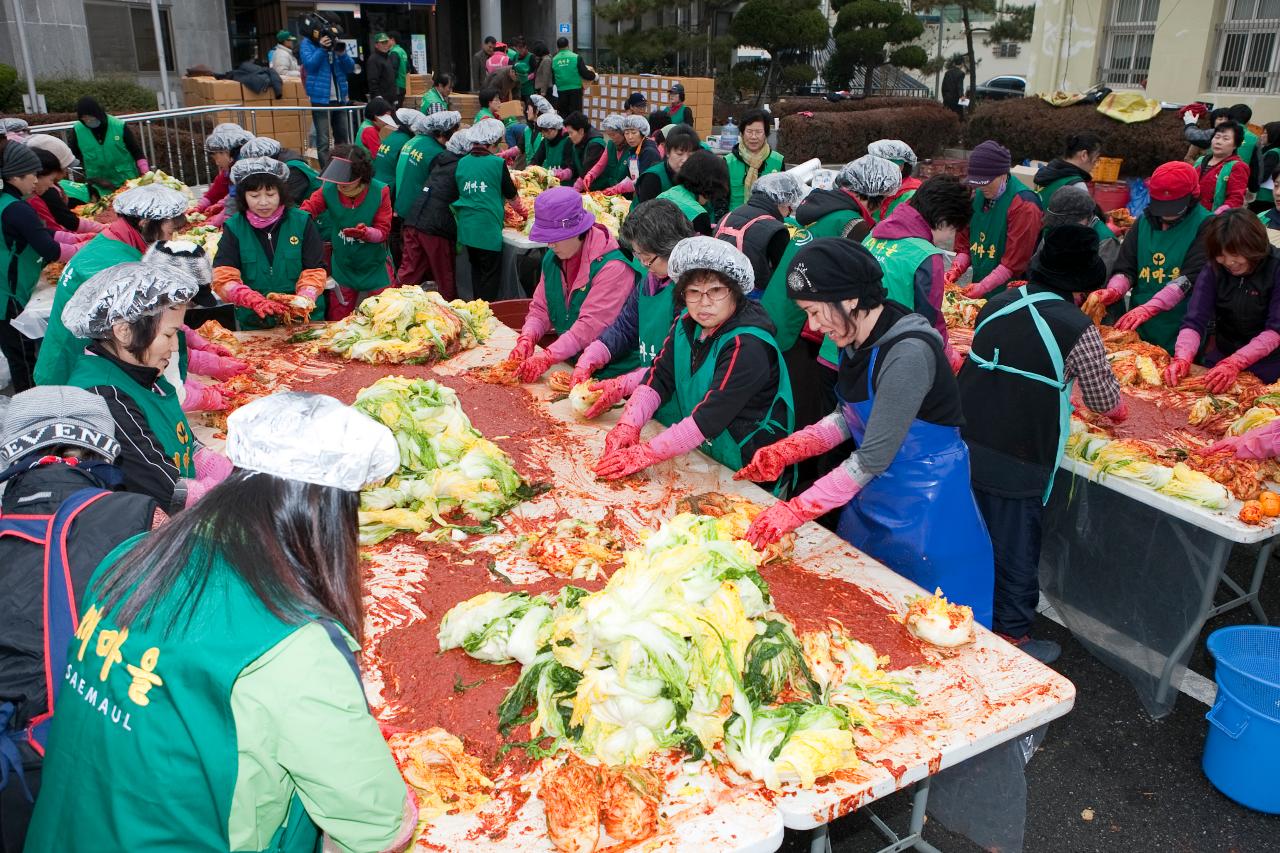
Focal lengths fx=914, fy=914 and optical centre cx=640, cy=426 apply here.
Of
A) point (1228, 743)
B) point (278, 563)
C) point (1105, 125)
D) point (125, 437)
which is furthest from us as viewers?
point (1105, 125)

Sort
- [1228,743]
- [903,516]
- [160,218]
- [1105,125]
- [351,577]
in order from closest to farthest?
[351,577] → [903,516] → [1228,743] → [160,218] → [1105,125]

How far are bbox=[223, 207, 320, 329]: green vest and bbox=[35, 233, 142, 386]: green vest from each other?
40.6 inches

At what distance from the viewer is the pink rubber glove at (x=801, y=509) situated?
306 cm

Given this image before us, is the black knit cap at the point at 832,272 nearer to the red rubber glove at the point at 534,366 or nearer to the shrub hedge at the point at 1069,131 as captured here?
the red rubber glove at the point at 534,366

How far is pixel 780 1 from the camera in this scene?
22875mm

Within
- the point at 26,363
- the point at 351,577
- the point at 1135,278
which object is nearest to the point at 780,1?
the point at 1135,278

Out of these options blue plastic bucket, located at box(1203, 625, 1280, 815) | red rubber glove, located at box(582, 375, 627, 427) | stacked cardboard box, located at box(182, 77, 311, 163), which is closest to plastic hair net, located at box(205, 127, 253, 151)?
stacked cardboard box, located at box(182, 77, 311, 163)

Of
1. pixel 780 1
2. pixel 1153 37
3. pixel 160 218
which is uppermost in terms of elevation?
pixel 780 1

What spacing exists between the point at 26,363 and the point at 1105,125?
15.9 metres

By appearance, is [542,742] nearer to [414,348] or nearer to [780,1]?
[414,348]

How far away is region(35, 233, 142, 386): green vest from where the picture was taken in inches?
150

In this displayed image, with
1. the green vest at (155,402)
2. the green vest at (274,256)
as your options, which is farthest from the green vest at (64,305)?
the green vest at (274,256)

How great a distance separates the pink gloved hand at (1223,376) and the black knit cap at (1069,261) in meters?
1.36

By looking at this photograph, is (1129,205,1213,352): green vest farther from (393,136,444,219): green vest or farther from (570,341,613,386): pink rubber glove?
(393,136,444,219): green vest
